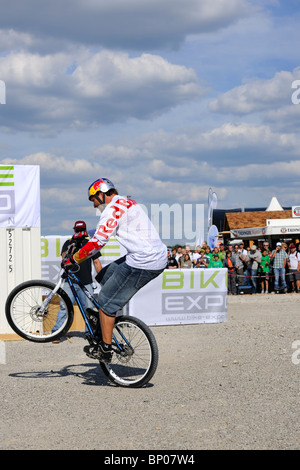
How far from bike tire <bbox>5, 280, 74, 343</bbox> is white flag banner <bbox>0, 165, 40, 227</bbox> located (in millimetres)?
4379

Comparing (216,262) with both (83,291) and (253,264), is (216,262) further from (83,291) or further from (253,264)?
(83,291)

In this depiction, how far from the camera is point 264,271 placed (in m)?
22.2

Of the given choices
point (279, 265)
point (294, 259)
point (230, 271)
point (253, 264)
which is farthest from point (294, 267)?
point (230, 271)

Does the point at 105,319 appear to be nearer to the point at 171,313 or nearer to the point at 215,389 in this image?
the point at 215,389

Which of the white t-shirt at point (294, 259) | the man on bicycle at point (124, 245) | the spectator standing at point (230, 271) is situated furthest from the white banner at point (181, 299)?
the white t-shirt at point (294, 259)

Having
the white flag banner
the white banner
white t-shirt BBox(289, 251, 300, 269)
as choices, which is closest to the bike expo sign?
the white banner

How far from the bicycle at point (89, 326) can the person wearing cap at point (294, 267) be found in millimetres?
15035

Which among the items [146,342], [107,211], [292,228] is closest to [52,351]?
[146,342]

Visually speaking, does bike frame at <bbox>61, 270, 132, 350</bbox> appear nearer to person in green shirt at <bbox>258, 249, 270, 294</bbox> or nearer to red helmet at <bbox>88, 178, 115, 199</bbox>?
red helmet at <bbox>88, 178, 115, 199</bbox>

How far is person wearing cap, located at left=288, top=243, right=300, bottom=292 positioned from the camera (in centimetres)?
2148

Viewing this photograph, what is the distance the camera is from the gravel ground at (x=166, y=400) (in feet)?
15.4

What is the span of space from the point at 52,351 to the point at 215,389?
156 inches

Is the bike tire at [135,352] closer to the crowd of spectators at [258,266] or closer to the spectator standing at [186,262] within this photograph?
the spectator standing at [186,262]
